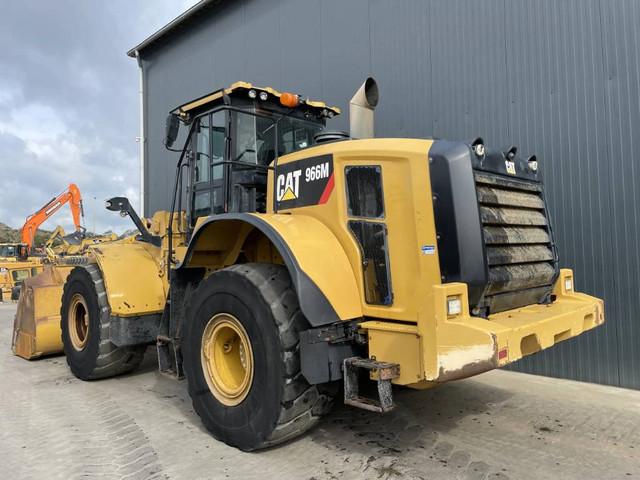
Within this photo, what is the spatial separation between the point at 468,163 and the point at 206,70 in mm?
9395

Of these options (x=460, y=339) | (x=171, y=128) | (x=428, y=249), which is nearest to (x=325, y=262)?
(x=428, y=249)

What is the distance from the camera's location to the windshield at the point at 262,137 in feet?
15.3

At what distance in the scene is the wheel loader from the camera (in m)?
3.15

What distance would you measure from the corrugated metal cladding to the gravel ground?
114 centimetres

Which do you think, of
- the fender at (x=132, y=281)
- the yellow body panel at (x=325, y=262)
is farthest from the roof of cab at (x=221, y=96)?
the fender at (x=132, y=281)

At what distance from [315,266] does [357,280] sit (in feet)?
1.14

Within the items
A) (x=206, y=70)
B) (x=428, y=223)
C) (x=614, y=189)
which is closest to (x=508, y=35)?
(x=614, y=189)

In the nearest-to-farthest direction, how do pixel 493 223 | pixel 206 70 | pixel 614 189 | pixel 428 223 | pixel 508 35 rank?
1. pixel 428 223
2. pixel 493 223
3. pixel 614 189
4. pixel 508 35
5. pixel 206 70

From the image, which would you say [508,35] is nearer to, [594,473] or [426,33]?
[426,33]

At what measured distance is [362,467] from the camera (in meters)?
3.36

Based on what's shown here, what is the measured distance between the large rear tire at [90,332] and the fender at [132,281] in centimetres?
22

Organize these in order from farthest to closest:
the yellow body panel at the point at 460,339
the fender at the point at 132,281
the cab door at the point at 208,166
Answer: the fender at the point at 132,281 → the cab door at the point at 208,166 → the yellow body panel at the point at 460,339

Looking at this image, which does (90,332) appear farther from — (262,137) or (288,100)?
(288,100)

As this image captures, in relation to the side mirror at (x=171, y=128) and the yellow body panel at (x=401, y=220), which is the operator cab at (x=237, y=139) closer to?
the side mirror at (x=171, y=128)
